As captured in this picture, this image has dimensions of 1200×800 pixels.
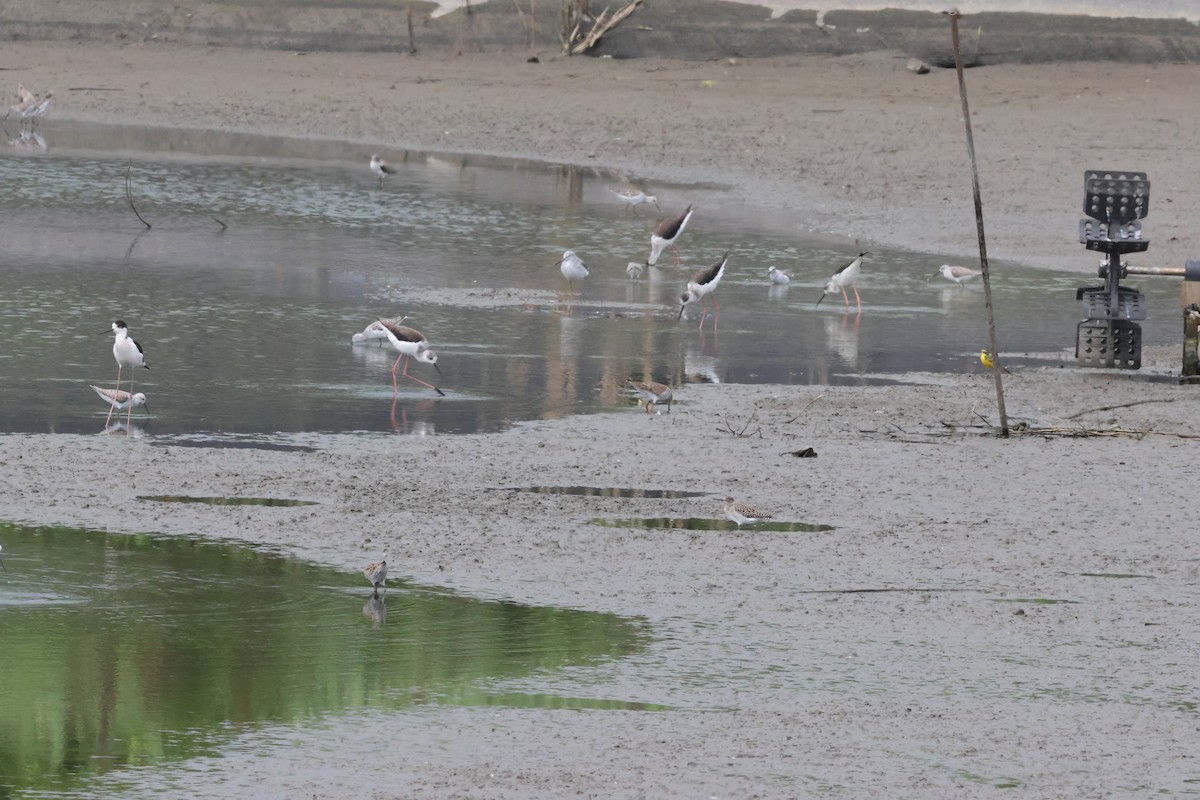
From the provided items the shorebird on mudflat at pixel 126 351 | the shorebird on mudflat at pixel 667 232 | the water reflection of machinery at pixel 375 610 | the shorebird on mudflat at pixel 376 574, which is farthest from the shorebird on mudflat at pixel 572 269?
the water reflection of machinery at pixel 375 610

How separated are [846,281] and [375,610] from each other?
902 cm

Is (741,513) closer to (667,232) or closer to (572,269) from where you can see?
(572,269)

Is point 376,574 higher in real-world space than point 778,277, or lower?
lower

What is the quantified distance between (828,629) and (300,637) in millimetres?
1963

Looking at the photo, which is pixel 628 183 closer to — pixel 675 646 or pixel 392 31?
pixel 392 31

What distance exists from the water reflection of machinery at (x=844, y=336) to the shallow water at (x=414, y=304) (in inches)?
1.6

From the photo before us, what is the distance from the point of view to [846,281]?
16344mm

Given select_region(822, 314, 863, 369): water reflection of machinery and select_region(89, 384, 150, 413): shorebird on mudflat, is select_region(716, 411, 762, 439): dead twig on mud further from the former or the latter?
select_region(89, 384, 150, 413): shorebird on mudflat

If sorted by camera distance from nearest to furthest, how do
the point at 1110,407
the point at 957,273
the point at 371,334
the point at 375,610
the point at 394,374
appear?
the point at 375,610, the point at 1110,407, the point at 394,374, the point at 371,334, the point at 957,273

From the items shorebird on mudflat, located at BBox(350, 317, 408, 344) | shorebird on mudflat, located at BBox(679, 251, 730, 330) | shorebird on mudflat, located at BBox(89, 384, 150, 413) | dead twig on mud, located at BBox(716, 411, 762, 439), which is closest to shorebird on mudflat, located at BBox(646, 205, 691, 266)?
shorebird on mudflat, located at BBox(679, 251, 730, 330)

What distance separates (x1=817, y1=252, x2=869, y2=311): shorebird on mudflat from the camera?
16.2 m

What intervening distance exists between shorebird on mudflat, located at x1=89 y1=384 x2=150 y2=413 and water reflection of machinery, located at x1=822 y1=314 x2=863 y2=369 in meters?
4.87

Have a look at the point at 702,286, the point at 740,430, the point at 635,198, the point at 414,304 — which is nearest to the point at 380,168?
the point at 635,198

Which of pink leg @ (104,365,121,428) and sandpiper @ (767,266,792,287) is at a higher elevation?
sandpiper @ (767,266,792,287)
